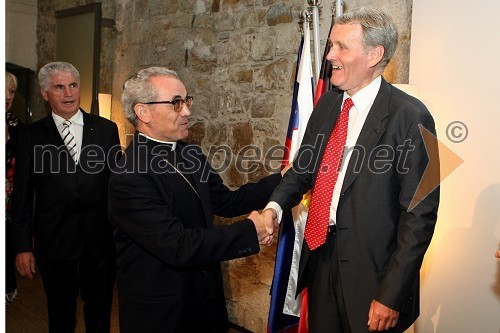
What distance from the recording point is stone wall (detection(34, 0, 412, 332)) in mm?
3756

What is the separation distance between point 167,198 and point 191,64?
263 centimetres

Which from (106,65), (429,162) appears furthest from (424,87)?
(106,65)

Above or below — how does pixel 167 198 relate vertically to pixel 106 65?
below

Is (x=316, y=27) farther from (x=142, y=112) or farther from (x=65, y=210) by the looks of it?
(x=65, y=210)

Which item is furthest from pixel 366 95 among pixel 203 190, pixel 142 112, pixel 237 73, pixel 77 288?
pixel 237 73

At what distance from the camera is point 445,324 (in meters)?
2.82

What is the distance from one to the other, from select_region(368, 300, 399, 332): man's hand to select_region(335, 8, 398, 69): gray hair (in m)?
0.89

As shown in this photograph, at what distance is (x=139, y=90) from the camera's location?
2.13 m

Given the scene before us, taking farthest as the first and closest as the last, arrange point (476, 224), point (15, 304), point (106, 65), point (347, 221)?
point (106, 65) → point (15, 304) → point (476, 224) → point (347, 221)

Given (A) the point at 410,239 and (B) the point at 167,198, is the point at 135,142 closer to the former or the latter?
(B) the point at 167,198

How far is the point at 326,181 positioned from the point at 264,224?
0.29 meters

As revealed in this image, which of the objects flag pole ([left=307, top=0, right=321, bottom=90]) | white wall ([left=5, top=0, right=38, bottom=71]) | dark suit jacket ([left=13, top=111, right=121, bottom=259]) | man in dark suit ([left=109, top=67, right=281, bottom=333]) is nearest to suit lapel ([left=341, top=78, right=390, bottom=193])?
man in dark suit ([left=109, top=67, right=281, bottom=333])

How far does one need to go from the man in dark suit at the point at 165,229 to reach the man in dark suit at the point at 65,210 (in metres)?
0.98

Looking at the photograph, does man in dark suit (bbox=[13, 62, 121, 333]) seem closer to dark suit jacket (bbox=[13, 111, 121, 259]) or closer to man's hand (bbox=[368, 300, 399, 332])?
dark suit jacket (bbox=[13, 111, 121, 259])
